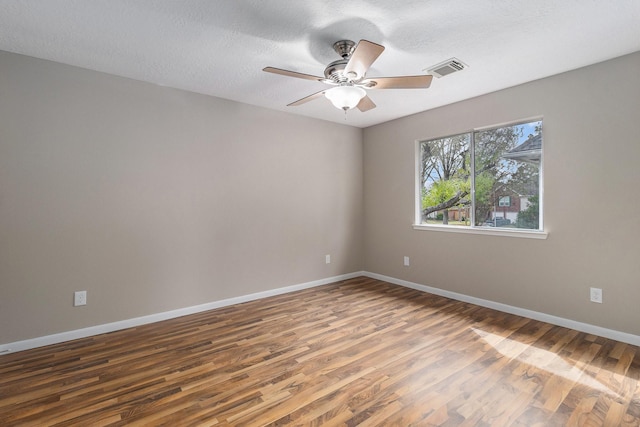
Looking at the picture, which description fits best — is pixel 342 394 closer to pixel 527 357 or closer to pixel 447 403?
pixel 447 403

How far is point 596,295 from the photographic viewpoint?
2.65m

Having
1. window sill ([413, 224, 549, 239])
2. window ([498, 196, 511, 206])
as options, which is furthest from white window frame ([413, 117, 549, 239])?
window ([498, 196, 511, 206])

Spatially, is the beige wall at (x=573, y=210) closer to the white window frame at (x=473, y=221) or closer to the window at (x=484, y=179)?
the white window frame at (x=473, y=221)

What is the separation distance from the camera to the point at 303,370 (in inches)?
84.7

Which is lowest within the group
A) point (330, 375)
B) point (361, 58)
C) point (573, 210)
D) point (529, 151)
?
point (330, 375)

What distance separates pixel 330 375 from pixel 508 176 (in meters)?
2.78

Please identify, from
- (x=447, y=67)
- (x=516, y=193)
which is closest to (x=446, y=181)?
(x=516, y=193)

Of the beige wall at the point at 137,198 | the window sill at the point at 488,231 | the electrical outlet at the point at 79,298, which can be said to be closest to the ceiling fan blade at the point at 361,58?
the beige wall at the point at 137,198

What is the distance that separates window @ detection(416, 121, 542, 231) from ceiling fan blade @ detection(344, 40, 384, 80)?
6.92ft

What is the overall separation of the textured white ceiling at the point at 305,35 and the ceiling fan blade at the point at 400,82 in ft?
1.07

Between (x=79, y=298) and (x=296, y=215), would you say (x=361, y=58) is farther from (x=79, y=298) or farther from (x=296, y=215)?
(x=79, y=298)

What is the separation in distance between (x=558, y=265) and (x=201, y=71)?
3791mm

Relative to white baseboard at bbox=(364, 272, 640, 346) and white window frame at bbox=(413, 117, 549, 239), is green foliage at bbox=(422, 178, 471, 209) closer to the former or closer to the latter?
white window frame at bbox=(413, 117, 549, 239)

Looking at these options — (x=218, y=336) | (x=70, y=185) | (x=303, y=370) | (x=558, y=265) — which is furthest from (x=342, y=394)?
(x=70, y=185)
